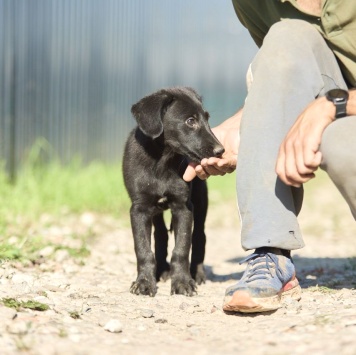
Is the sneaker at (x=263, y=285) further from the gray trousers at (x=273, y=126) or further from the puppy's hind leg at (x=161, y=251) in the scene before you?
the puppy's hind leg at (x=161, y=251)

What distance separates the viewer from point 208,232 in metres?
7.19

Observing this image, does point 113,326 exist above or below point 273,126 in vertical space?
below

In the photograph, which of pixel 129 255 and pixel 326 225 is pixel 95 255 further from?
pixel 326 225

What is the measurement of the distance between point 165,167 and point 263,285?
131 cm

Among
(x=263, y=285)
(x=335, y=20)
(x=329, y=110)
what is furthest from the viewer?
(x=335, y=20)

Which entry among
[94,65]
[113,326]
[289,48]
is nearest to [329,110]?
[289,48]

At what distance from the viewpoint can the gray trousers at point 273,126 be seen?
3191 mm

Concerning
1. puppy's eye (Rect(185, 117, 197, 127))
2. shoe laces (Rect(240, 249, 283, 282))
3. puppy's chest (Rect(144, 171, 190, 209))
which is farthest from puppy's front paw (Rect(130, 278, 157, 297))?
puppy's eye (Rect(185, 117, 197, 127))

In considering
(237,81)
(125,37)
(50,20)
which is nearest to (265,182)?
(50,20)

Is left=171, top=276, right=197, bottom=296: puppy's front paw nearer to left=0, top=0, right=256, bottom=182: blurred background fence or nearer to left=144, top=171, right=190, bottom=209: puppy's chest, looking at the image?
left=144, top=171, right=190, bottom=209: puppy's chest

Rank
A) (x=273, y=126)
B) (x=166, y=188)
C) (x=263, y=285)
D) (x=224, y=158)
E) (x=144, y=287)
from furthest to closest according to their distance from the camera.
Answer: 1. (x=166, y=188)
2. (x=144, y=287)
3. (x=224, y=158)
4. (x=273, y=126)
5. (x=263, y=285)

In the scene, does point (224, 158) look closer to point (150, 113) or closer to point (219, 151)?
point (219, 151)

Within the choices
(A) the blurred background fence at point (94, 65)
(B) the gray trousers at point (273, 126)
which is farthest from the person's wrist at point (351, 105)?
(A) the blurred background fence at point (94, 65)

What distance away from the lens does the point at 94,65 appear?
9.39 m
